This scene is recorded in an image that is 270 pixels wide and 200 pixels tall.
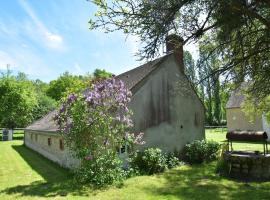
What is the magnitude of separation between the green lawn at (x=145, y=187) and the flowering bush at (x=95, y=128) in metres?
0.88

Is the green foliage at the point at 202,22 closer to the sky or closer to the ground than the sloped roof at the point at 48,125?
closer to the sky

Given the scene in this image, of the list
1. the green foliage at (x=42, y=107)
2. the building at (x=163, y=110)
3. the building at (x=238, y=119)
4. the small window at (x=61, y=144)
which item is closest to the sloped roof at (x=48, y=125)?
the building at (x=163, y=110)

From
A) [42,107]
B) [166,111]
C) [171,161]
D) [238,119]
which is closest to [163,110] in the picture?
[166,111]

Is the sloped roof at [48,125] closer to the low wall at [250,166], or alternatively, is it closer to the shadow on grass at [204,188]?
the shadow on grass at [204,188]

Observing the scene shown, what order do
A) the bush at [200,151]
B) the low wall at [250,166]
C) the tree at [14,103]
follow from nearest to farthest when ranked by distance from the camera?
the low wall at [250,166] → the bush at [200,151] → the tree at [14,103]

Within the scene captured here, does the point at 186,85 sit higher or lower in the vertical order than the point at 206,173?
higher

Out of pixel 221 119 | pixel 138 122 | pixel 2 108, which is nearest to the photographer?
pixel 138 122

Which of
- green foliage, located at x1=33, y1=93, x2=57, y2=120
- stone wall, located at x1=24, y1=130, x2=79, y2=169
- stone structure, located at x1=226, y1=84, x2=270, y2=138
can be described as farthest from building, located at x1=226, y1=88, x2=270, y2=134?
green foliage, located at x1=33, y1=93, x2=57, y2=120

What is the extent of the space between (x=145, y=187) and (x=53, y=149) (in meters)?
10.3

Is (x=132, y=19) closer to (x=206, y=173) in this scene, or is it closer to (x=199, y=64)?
(x=199, y=64)

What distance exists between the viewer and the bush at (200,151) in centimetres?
1923

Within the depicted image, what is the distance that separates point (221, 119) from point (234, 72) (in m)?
59.6

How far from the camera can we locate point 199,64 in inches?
411

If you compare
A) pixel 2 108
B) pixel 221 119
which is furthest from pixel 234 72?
pixel 221 119
